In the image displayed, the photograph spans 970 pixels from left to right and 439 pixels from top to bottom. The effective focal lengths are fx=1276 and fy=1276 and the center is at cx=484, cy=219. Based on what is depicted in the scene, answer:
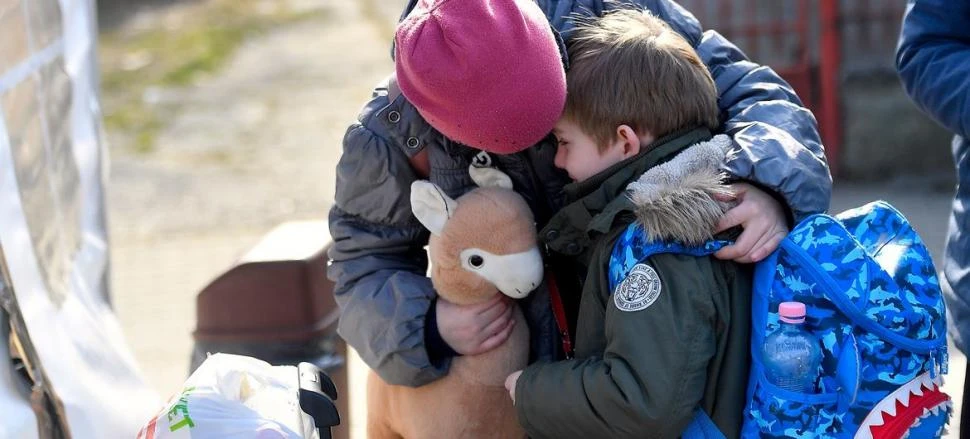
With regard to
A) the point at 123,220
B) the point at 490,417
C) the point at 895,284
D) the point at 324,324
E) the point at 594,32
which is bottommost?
the point at 123,220

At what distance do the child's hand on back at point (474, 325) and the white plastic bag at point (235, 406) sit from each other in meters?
0.32

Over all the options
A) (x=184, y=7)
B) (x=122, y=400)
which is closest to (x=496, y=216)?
(x=122, y=400)

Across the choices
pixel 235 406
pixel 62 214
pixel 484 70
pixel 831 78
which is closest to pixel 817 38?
pixel 831 78

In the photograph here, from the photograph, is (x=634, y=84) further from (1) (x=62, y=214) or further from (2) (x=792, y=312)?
(1) (x=62, y=214)

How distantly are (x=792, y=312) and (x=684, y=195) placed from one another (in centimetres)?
28

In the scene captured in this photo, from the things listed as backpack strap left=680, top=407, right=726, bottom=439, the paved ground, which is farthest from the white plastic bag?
the paved ground

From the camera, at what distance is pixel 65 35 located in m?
3.45

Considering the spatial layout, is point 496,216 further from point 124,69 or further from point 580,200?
point 124,69

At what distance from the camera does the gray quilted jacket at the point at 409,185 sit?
251 cm

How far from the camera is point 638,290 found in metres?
2.21

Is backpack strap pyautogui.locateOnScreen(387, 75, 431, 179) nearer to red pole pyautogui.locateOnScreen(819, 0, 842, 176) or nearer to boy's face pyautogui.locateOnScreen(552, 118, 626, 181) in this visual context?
boy's face pyautogui.locateOnScreen(552, 118, 626, 181)

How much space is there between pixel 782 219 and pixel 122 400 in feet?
5.44

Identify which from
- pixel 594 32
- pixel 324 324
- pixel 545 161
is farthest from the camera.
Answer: pixel 324 324

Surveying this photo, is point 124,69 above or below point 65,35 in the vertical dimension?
below
